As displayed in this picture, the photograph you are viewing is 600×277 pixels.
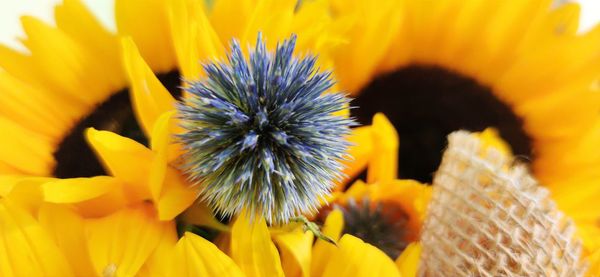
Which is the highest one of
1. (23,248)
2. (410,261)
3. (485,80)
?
(485,80)

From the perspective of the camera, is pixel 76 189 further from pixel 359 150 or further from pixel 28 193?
pixel 359 150

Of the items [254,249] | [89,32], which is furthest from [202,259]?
[89,32]

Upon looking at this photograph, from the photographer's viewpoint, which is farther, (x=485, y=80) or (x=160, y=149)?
(x=485, y=80)

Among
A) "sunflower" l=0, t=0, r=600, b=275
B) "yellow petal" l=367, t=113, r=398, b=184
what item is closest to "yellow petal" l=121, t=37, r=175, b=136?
"sunflower" l=0, t=0, r=600, b=275

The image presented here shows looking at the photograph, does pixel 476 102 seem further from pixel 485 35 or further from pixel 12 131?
pixel 12 131

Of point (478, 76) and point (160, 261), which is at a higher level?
point (478, 76)

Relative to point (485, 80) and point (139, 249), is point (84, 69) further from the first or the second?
point (485, 80)

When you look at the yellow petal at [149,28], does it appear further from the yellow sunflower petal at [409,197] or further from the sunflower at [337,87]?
the yellow sunflower petal at [409,197]
